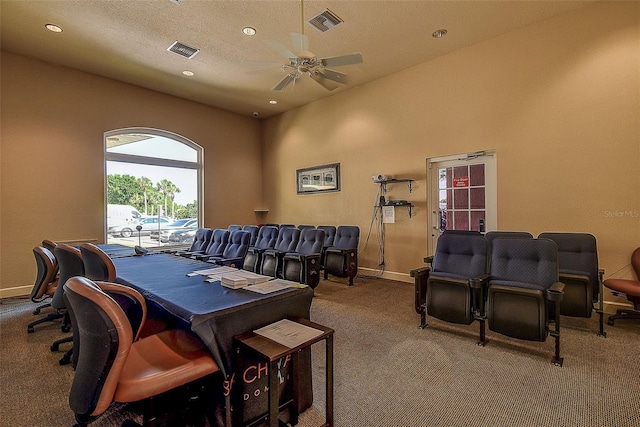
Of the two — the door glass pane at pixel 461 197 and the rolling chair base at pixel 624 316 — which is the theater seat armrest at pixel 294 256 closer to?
the door glass pane at pixel 461 197

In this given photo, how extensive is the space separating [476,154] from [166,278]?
181 inches

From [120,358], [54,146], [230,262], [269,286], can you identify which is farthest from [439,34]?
[54,146]

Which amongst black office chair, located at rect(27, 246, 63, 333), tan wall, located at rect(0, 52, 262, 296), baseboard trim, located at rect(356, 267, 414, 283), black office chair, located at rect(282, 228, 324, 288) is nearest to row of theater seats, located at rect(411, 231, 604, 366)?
black office chair, located at rect(282, 228, 324, 288)

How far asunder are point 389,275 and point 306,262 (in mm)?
2016

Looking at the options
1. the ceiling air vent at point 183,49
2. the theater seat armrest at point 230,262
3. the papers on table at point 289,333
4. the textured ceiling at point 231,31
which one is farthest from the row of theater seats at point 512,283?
the ceiling air vent at point 183,49

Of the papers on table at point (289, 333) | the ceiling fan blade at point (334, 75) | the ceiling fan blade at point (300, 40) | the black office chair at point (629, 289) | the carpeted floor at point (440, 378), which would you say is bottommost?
the carpeted floor at point (440, 378)

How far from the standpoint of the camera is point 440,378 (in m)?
2.23

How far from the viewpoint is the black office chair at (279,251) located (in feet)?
15.4

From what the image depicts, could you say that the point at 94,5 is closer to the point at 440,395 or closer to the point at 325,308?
the point at 325,308

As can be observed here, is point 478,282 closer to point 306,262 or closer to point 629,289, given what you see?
point 629,289

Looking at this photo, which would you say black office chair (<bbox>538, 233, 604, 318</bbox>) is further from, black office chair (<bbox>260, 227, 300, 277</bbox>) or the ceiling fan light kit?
black office chair (<bbox>260, 227, 300, 277</bbox>)

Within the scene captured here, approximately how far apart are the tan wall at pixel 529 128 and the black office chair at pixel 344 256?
620 millimetres

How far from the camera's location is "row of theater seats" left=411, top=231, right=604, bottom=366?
250cm

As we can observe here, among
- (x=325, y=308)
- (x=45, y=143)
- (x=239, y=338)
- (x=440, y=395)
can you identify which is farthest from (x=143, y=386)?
(x=45, y=143)
